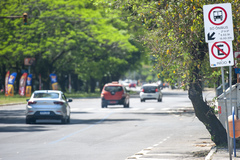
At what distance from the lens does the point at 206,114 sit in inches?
558

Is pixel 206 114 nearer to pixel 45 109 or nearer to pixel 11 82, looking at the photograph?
pixel 45 109

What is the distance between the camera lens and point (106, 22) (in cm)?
6938

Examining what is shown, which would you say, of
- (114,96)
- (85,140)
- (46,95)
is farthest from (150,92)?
(85,140)

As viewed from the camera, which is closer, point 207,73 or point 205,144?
point 207,73

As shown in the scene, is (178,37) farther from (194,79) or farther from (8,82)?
(8,82)

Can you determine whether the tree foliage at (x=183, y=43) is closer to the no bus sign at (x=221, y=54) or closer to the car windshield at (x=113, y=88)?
the no bus sign at (x=221, y=54)

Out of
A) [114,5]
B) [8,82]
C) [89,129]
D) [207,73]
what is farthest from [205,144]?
[8,82]

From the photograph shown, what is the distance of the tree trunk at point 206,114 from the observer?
14.2m

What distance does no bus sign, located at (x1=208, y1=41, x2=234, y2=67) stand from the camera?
1048cm

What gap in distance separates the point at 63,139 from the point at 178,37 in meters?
5.86

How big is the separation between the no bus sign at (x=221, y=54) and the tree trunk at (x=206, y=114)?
11.8 feet

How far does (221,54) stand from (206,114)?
3.88 metres

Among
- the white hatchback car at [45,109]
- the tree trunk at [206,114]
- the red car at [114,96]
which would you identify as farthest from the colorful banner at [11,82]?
the tree trunk at [206,114]

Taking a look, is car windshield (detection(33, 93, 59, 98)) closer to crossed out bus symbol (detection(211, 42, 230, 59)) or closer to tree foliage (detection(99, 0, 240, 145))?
tree foliage (detection(99, 0, 240, 145))
